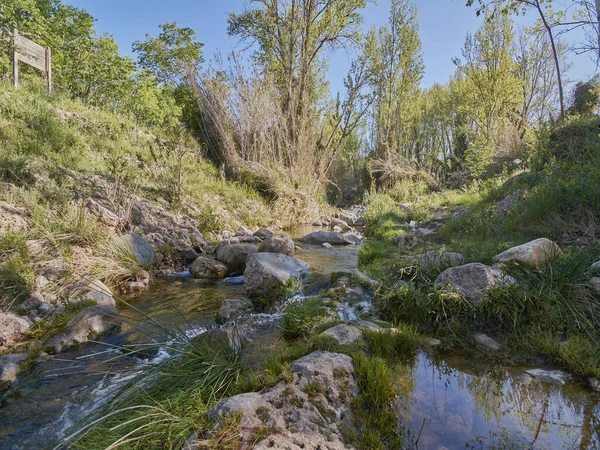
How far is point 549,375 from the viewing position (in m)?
2.40

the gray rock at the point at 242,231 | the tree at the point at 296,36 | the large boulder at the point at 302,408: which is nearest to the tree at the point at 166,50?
the tree at the point at 296,36

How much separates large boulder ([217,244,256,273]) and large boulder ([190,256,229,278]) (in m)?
0.19

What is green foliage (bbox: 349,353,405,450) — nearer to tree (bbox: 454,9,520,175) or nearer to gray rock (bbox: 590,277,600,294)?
gray rock (bbox: 590,277,600,294)

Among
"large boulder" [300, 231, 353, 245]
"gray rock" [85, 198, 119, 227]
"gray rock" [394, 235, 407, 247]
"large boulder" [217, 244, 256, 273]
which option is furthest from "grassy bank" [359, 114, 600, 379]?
"gray rock" [85, 198, 119, 227]

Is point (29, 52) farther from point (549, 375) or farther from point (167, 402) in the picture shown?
point (549, 375)

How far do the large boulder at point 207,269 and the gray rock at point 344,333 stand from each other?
126 inches

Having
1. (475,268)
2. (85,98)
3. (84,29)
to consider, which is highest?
(84,29)

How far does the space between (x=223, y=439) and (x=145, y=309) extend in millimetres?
3103

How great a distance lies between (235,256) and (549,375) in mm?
4550

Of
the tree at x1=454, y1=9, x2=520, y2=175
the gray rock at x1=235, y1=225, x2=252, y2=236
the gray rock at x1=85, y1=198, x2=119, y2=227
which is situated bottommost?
the gray rock at x1=235, y1=225, x2=252, y2=236

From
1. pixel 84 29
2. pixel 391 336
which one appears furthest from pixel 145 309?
pixel 84 29

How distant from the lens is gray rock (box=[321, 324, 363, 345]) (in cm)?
265

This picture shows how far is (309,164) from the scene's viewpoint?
12195 mm

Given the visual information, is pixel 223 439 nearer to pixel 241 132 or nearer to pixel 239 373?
Answer: pixel 239 373
